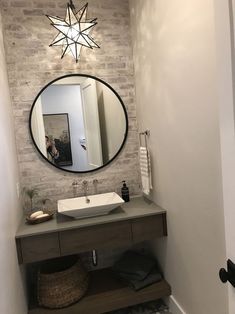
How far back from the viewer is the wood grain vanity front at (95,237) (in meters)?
2.07

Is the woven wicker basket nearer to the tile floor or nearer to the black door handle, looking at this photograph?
the tile floor

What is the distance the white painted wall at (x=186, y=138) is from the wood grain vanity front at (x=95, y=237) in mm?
390

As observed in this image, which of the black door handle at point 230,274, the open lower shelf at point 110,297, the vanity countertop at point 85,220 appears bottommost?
the open lower shelf at point 110,297

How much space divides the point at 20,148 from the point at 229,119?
207cm

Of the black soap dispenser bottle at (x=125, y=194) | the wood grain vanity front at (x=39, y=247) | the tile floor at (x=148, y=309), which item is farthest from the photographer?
the black soap dispenser bottle at (x=125, y=194)

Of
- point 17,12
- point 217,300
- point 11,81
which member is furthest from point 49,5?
point 217,300

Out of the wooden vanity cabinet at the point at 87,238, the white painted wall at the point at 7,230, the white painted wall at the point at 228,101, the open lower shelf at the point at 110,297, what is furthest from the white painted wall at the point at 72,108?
the white painted wall at the point at 228,101

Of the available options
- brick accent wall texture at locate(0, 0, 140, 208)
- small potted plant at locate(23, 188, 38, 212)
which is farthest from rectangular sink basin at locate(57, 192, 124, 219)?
small potted plant at locate(23, 188, 38, 212)

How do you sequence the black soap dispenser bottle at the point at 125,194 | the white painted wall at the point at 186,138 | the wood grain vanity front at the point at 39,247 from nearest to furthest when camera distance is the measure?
1. the white painted wall at the point at 186,138
2. the wood grain vanity front at the point at 39,247
3. the black soap dispenser bottle at the point at 125,194

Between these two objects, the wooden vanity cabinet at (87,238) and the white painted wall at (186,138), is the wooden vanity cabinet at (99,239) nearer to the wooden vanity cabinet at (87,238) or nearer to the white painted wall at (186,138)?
the wooden vanity cabinet at (87,238)

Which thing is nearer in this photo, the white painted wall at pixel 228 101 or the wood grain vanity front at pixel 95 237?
the white painted wall at pixel 228 101

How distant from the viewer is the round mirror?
2543mm

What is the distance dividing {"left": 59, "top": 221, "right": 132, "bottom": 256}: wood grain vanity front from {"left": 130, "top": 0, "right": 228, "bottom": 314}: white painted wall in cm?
39

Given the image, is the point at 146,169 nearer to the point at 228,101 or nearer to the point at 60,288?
the point at 60,288
